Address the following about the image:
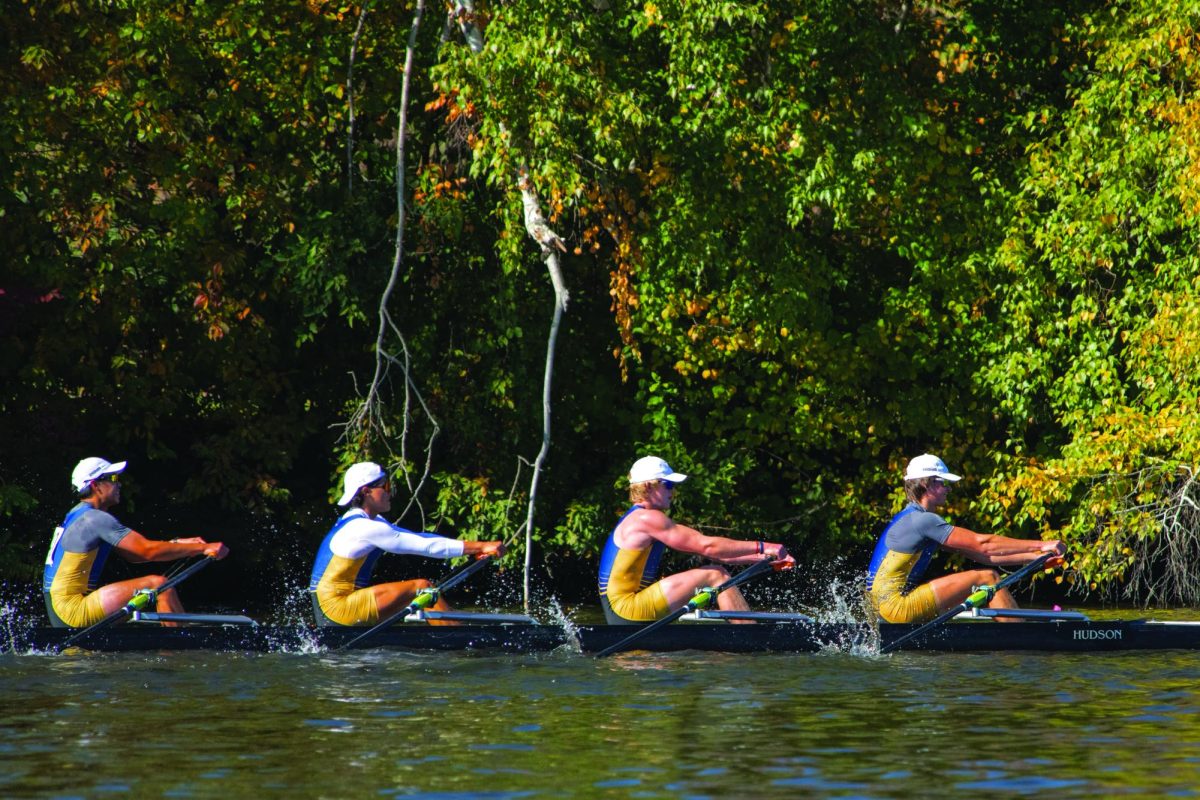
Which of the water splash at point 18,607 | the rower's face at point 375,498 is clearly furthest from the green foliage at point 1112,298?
the water splash at point 18,607

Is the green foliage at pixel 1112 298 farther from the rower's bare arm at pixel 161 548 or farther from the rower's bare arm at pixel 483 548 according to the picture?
the rower's bare arm at pixel 161 548

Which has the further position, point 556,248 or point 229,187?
point 229,187

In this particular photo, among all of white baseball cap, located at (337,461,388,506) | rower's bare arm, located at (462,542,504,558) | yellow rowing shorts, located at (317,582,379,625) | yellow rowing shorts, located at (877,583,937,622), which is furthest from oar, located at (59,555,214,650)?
yellow rowing shorts, located at (877,583,937,622)

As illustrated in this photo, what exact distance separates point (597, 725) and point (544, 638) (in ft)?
12.3

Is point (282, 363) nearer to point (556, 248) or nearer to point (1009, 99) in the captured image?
point (556, 248)

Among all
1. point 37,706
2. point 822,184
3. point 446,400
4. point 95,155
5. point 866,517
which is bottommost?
point 37,706

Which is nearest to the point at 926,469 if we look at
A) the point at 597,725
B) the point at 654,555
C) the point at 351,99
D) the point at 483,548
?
the point at 654,555

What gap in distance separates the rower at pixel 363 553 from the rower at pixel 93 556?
87 centimetres

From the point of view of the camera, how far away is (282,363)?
78.0ft

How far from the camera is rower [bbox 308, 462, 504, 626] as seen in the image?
15.0 m

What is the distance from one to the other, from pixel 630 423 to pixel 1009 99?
5.88 m

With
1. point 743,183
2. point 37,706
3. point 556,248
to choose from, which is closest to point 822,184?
point 743,183

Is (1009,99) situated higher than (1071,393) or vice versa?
(1009,99)

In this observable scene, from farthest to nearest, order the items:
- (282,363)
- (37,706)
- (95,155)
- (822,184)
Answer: (282,363)
(95,155)
(822,184)
(37,706)
